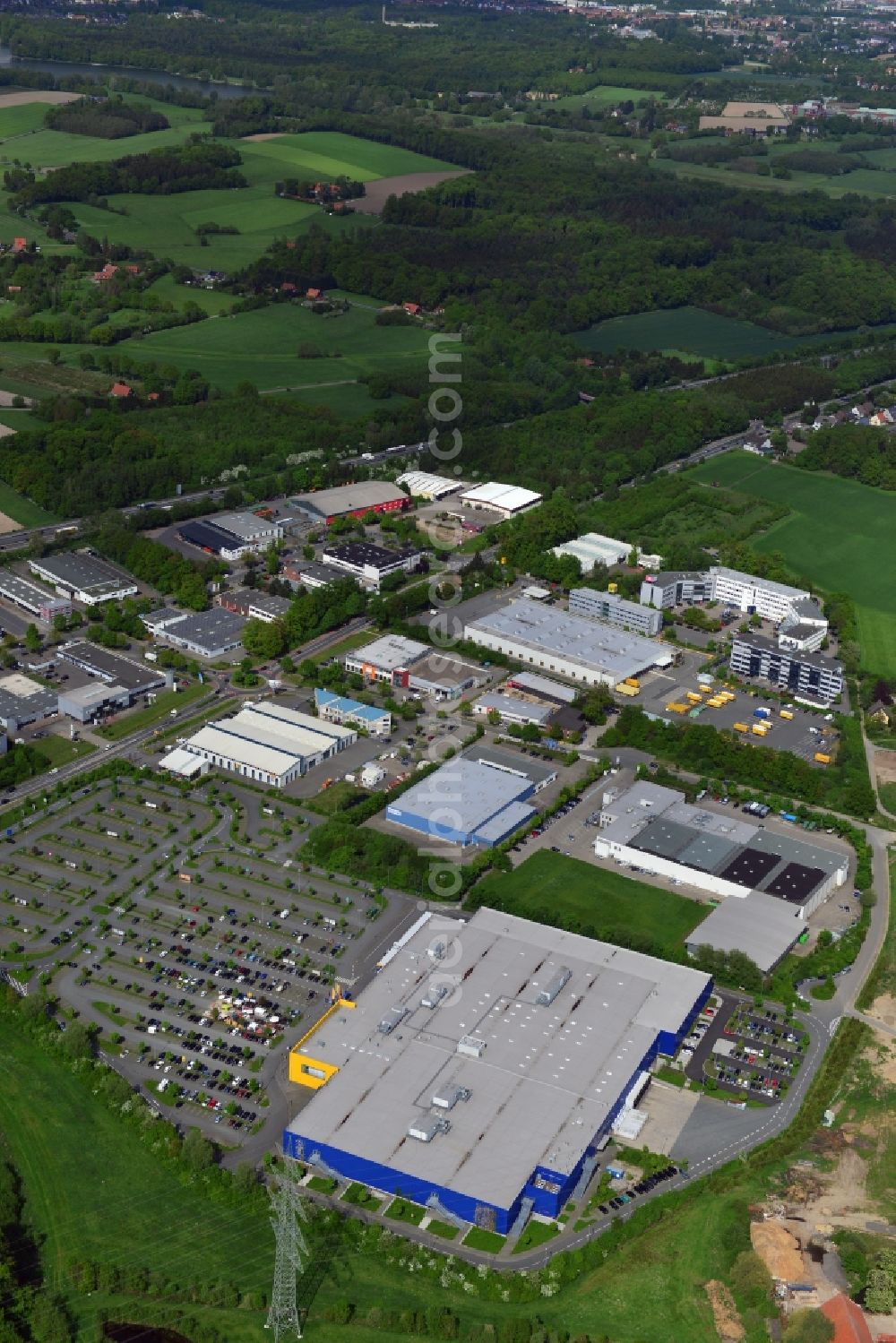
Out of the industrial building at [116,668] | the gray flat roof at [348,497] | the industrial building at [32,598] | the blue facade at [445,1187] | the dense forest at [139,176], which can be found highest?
the dense forest at [139,176]

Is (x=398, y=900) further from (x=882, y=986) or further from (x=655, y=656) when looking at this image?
(x=655, y=656)

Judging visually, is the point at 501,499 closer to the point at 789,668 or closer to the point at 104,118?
the point at 789,668

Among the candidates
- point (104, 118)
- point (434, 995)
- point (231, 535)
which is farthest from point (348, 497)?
point (104, 118)

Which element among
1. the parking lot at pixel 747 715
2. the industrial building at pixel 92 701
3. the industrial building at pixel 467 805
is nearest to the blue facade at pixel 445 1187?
the industrial building at pixel 467 805

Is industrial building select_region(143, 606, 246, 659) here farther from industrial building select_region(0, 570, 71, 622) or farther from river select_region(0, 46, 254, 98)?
river select_region(0, 46, 254, 98)

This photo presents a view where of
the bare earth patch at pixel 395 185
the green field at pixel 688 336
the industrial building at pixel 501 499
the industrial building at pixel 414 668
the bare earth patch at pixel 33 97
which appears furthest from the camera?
the bare earth patch at pixel 33 97

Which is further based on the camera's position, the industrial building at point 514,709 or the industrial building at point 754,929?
the industrial building at point 514,709

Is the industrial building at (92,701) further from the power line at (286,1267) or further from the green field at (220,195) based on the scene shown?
the green field at (220,195)
